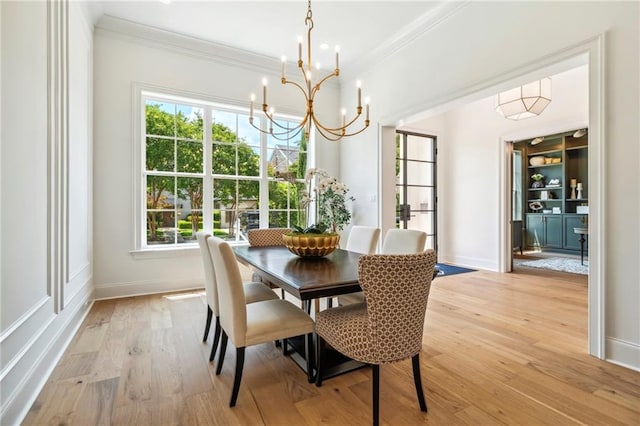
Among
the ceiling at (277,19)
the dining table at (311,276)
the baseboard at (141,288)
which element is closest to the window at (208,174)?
the baseboard at (141,288)

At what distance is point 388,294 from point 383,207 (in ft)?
10.2

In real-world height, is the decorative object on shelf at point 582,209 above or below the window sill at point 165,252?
above

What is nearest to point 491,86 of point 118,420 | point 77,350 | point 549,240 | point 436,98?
point 436,98

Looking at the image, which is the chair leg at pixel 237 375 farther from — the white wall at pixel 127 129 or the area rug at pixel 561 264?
the area rug at pixel 561 264

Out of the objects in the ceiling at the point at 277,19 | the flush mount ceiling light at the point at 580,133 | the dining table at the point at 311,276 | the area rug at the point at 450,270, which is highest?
the ceiling at the point at 277,19

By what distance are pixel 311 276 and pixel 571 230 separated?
318 inches

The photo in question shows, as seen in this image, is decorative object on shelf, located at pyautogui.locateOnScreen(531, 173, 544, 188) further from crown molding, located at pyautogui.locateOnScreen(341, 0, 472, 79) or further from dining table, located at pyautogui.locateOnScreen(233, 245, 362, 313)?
dining table, located at pyautogui.locateOnScreen(233, 245, 362, 313)

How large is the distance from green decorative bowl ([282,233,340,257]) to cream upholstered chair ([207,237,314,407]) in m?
0.46

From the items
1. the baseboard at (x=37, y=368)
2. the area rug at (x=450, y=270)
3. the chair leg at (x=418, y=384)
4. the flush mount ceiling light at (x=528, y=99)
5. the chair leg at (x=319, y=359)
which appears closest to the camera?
the baseboard at (x=37, y=368)

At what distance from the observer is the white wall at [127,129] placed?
144 inches

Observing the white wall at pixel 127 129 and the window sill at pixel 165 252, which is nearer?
the white wall at pixel 127 129

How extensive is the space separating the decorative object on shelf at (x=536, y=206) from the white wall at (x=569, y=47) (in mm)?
6238

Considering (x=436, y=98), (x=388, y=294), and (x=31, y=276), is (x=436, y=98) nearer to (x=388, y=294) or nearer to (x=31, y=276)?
(x=388, y=294)


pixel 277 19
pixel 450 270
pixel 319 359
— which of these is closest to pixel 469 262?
pixel 450 270
